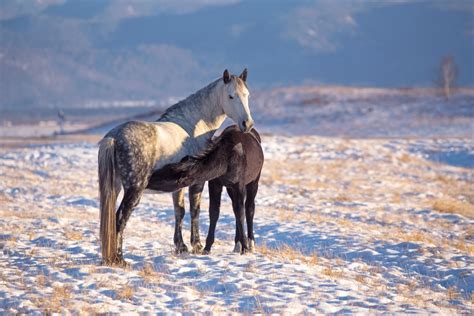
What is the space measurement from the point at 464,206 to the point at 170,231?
32.3 feet

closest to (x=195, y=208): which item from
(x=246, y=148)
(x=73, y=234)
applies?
(x=246, y=148)

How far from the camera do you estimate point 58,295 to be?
7613 mm

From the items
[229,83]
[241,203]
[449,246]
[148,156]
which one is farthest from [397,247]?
[148,156]

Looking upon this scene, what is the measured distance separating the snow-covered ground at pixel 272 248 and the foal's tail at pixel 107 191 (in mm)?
468

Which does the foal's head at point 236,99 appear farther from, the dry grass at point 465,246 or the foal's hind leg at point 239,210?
the dry grass at point 465,246

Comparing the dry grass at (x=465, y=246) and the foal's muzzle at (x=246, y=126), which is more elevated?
the foal's muzzle at (x=246, y=126)

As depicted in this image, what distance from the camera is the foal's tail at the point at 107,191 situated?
8867mm

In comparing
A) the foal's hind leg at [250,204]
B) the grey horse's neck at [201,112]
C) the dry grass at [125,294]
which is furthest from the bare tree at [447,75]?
the dry grass at [125,294]

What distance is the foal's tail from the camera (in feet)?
29.1

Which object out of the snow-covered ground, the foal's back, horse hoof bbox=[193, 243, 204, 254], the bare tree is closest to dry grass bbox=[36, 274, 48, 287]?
Answer: the snow-covered ground

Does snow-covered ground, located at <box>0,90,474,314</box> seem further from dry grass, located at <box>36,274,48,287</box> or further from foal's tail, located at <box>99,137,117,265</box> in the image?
foal's tail, located at <box>99,137,117,265</box>

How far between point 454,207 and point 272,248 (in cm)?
870

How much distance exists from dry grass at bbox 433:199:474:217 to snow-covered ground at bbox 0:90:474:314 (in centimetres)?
6

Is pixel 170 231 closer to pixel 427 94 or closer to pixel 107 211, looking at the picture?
pixel 107 211
